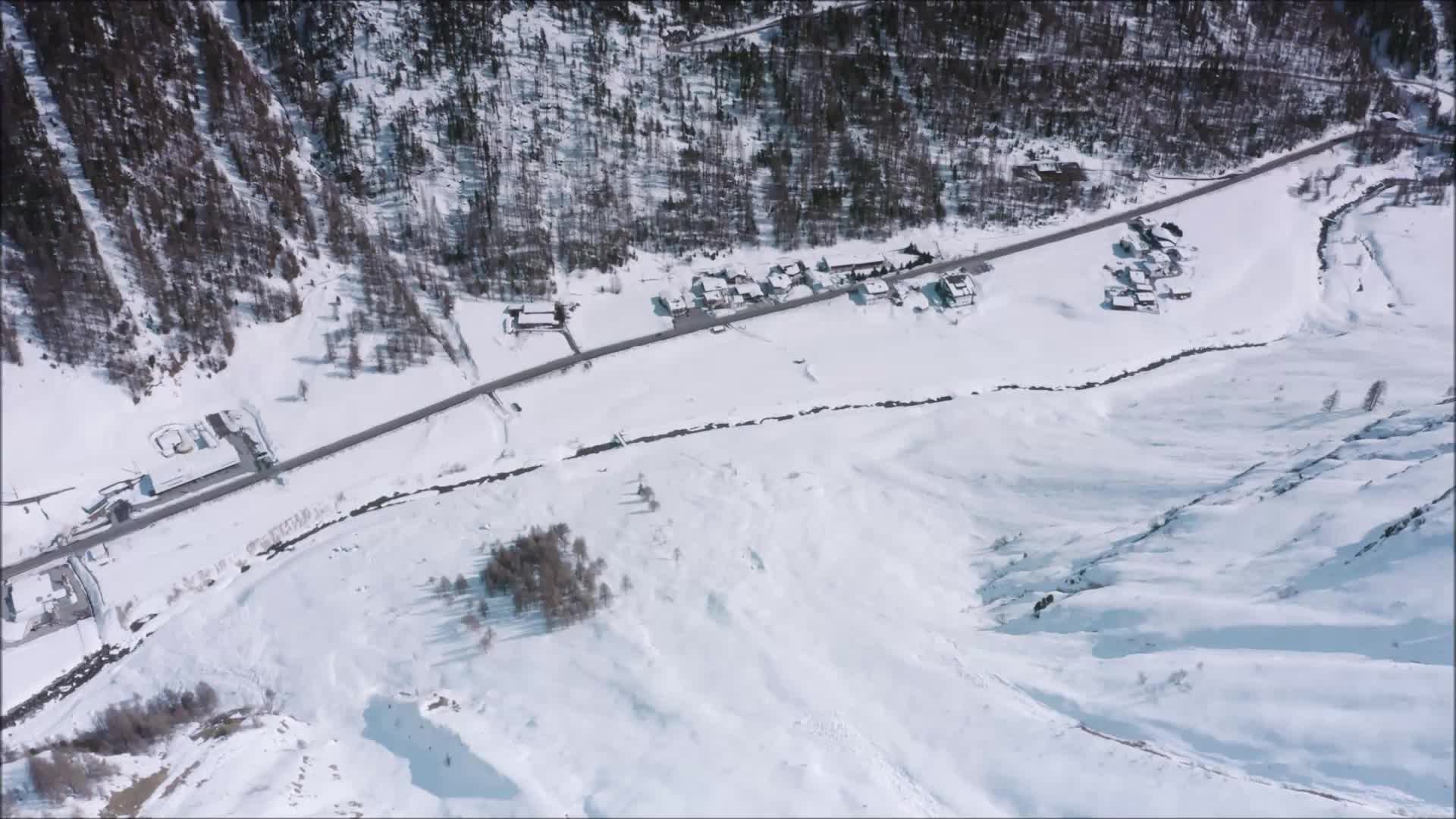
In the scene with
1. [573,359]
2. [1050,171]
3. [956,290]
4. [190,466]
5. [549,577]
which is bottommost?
[549,577]

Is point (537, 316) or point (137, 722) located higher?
point (537, 316)

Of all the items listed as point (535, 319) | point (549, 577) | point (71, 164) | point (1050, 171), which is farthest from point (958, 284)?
point (71, 164)

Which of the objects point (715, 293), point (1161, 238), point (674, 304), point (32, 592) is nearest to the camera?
point (32, 592)

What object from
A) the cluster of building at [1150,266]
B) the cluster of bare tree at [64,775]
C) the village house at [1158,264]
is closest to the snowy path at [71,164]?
the cluster of bare tree at [64,775]

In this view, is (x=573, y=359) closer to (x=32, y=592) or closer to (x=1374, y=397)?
(x=32, y=592)

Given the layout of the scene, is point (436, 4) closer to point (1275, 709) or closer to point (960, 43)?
point (960, 43)

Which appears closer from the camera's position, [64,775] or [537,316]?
[64,775]

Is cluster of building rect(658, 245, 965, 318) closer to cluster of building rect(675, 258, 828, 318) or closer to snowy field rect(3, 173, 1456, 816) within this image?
cluster of building rect(675, 258, 828, 318)

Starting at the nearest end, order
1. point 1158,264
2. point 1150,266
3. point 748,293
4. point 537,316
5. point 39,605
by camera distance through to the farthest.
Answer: point 39,605
point 537,316
point 748,293
point 1150,266
point 1158,264

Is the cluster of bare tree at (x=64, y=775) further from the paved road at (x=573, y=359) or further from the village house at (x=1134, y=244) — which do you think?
the village house at (x=1134, y=244)
